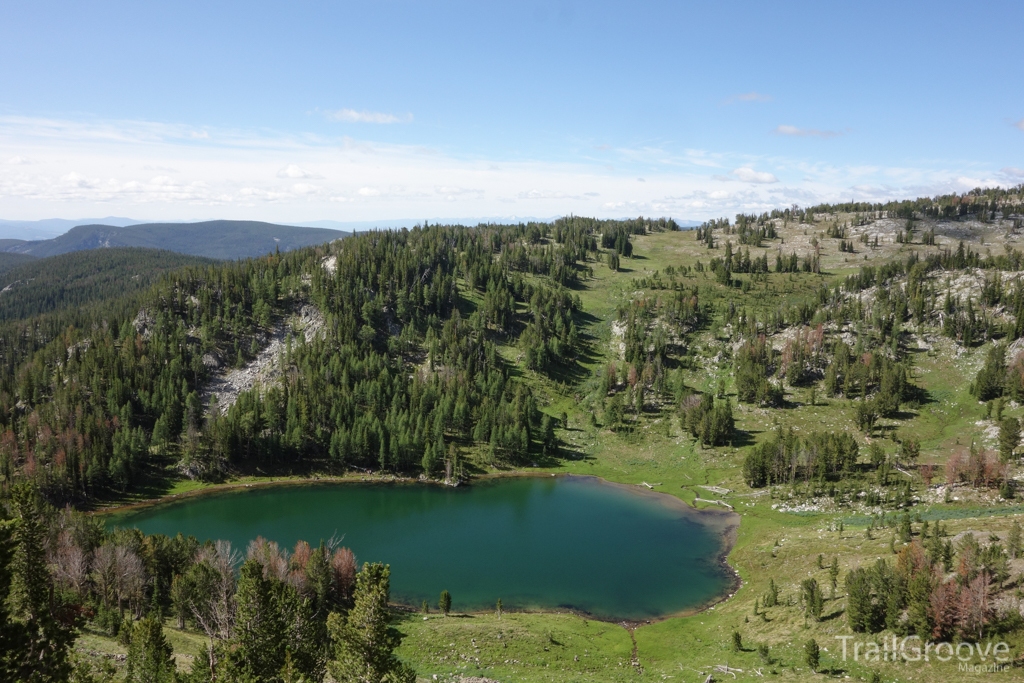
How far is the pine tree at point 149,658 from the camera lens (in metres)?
35.4

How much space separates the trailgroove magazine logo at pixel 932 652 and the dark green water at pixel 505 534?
2456 centimetres

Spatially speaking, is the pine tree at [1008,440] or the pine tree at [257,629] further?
the pine tree at [1008,440]

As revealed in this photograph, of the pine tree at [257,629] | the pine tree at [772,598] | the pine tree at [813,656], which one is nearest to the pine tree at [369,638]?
the pine tree at [257,629]

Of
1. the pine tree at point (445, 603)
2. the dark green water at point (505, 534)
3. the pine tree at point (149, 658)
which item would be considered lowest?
the dark green water at point (505, 534)

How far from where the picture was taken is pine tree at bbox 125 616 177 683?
35.4 meters

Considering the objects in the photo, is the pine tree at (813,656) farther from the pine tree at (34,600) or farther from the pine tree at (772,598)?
the pine tree at (34,600)

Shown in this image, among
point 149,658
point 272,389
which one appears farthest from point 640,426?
point 149,658

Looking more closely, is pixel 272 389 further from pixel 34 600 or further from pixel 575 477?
pixel 34 600

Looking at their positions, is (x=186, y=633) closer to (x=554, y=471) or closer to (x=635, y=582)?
(x=635, y=582)

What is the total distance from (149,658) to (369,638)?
17.9 m

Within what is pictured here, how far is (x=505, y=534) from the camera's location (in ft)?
317

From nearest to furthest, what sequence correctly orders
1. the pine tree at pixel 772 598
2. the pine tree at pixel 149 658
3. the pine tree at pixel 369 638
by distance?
the pine tree at pixel 369 638
the pine tree at pixel 149 658
the pine tree at pixel 772 598

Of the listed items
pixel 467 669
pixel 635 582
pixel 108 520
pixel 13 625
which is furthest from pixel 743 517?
pixel 108 520

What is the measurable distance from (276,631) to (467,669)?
923 inches
